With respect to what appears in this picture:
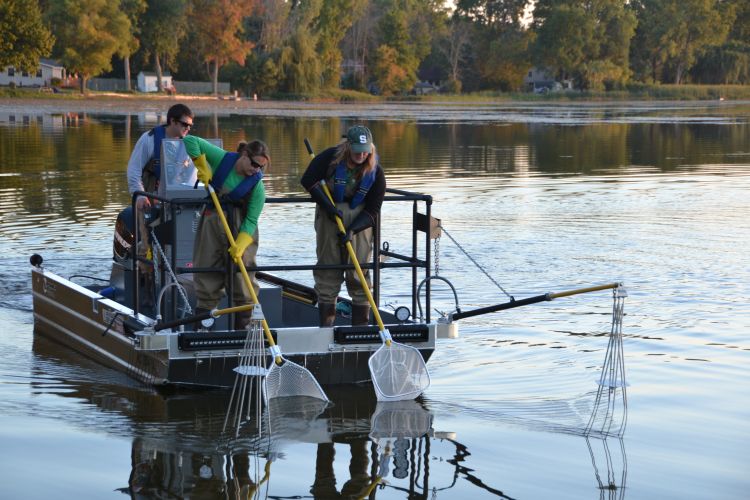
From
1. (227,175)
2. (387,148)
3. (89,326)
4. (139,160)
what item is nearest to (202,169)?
(227,175)

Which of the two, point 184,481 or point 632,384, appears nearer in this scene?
point 184,481

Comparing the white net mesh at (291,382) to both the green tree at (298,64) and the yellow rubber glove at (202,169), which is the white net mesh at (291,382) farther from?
the green tree at (298,64)

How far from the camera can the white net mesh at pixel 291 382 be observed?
8.70 m

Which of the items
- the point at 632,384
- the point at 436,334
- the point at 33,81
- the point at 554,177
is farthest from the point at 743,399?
the point at 33,81

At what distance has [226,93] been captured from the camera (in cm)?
11506

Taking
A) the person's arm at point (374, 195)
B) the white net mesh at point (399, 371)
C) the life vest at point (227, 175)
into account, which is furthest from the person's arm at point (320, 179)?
the white net mesh at point (399, 371)

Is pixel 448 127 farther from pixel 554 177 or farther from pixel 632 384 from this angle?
pixel 632 384

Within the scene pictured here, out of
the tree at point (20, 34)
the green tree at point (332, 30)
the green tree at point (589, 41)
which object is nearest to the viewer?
the tree at point (20, 34)

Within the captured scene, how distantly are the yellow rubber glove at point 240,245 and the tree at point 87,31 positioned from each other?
89.6 m

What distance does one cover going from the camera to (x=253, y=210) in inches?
355

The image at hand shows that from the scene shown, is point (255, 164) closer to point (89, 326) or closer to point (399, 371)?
point (399, 371)

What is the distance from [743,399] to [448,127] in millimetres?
50020

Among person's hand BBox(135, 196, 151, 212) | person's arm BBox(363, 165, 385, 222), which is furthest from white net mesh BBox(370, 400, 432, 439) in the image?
person's hand BBox(135, 196, 151, 212)

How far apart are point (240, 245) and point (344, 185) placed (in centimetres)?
97
